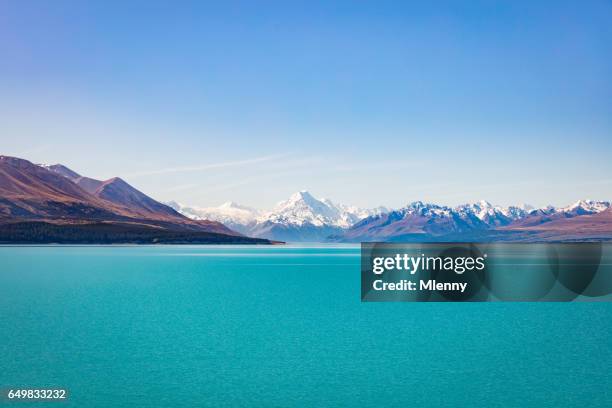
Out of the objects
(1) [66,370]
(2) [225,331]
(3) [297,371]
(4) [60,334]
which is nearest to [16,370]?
(1) [66,370]

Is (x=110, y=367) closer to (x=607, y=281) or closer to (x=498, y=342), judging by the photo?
(x=498, y=342)

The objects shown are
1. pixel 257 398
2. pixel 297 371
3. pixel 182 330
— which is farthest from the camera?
pixel 182 330

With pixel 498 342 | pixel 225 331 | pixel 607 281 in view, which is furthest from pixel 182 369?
pixel 607 281

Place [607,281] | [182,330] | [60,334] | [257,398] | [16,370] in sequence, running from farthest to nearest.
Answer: [607,281] → [182,330] → [60,334] → [16,370] → [257,398]

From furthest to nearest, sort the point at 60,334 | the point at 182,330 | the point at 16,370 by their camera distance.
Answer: the point at 182,330
the point at 60,334
the point at 16,370

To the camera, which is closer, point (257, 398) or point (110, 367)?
point (257, 398)

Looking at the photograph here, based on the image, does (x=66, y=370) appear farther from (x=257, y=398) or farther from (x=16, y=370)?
(x=257, y=398)
